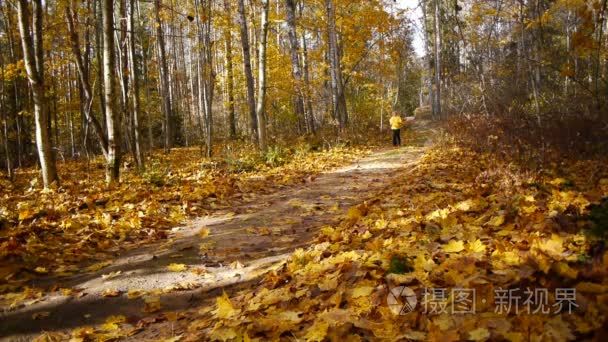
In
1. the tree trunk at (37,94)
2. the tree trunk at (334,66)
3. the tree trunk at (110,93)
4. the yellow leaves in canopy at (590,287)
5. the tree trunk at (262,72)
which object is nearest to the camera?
the yellow leaves in canopy at (590,287)

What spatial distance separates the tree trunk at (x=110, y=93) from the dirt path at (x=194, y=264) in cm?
335

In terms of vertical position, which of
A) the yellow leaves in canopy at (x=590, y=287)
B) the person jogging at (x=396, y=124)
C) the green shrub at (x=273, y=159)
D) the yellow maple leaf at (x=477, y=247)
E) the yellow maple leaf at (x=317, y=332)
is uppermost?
the person jogging at (x=396, y=124)

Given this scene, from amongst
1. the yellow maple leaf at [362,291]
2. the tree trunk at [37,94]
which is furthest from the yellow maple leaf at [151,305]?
the tree trunk at [37,94]

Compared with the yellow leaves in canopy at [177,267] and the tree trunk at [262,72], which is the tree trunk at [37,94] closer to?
the yellow leaves in canopy at [177,267]

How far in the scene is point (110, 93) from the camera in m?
8.53

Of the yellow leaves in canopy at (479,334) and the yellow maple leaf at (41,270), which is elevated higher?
the yellow leaves in canopy at (479,334)

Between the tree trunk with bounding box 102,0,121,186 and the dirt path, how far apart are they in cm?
335

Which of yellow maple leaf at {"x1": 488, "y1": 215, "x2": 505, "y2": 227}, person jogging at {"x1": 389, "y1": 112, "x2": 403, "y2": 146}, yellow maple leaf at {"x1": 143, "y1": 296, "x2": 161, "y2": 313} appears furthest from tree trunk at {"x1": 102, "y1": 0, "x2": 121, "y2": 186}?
person jogging at {"x1": 389, "y1": 112, "x2": 403, "y2": 146}

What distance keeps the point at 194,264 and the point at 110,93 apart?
17.4 feet

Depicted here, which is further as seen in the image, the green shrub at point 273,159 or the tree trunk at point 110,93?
the green shrub at point 273,159

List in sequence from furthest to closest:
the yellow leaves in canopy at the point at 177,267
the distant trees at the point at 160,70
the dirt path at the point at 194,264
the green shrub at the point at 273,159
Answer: the green shrub at the point at 273,159, the distant trees at the point at 160,70, the yellow leaves in canopy at the point at 177,267, the dirt path at the point at 194,264

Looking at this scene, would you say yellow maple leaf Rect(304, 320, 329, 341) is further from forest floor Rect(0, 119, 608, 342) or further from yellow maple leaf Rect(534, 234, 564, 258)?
yellow maple leaf Rect(534, 234, 564, 258)

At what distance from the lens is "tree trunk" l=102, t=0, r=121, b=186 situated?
27.6 ft

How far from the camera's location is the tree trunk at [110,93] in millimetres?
8422
